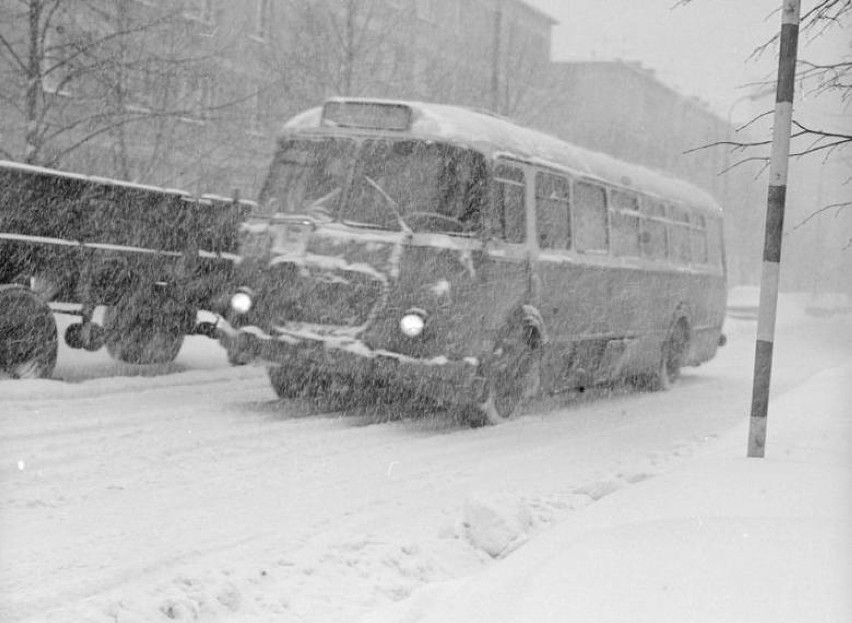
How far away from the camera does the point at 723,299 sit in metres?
17.7

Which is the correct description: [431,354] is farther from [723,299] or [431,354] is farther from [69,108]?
[69,108]

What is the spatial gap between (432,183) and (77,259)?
3700mm

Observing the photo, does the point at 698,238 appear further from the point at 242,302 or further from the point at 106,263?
the point at 106,263

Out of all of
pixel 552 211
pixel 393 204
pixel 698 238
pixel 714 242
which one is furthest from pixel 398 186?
pixel 714 242

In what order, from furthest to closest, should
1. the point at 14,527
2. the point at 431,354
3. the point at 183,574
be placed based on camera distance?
the point at 431,354 → the point at 14,527 → the point at 183,574

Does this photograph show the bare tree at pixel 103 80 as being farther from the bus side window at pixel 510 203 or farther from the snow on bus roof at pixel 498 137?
the bus side window at pixel 510 203

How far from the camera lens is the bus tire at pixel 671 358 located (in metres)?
14.9

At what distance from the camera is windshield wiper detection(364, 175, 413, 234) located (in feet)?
32.3

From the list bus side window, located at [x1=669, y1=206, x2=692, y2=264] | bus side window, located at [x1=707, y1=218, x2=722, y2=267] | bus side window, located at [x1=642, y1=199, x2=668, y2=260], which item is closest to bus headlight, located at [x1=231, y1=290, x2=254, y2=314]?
bus side window, located at [x1=642, y1=199, x2=668, y2=260]

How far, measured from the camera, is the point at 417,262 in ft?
31.8

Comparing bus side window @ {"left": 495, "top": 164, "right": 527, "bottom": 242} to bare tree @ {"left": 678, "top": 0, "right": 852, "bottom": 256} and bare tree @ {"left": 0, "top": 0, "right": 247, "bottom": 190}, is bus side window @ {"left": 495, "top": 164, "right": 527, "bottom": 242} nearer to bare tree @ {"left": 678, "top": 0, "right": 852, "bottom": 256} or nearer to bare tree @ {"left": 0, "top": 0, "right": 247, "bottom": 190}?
bare tree @ {"left": 678, "top": 0, "right": 852, "bottom": 256}

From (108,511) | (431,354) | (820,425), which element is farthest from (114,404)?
(820,425)

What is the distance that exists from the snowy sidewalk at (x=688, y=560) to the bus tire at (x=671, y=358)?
8467 mm

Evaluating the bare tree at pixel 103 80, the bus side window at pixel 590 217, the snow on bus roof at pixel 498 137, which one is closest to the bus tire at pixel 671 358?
the snow on bus roof at pixel 498 137
